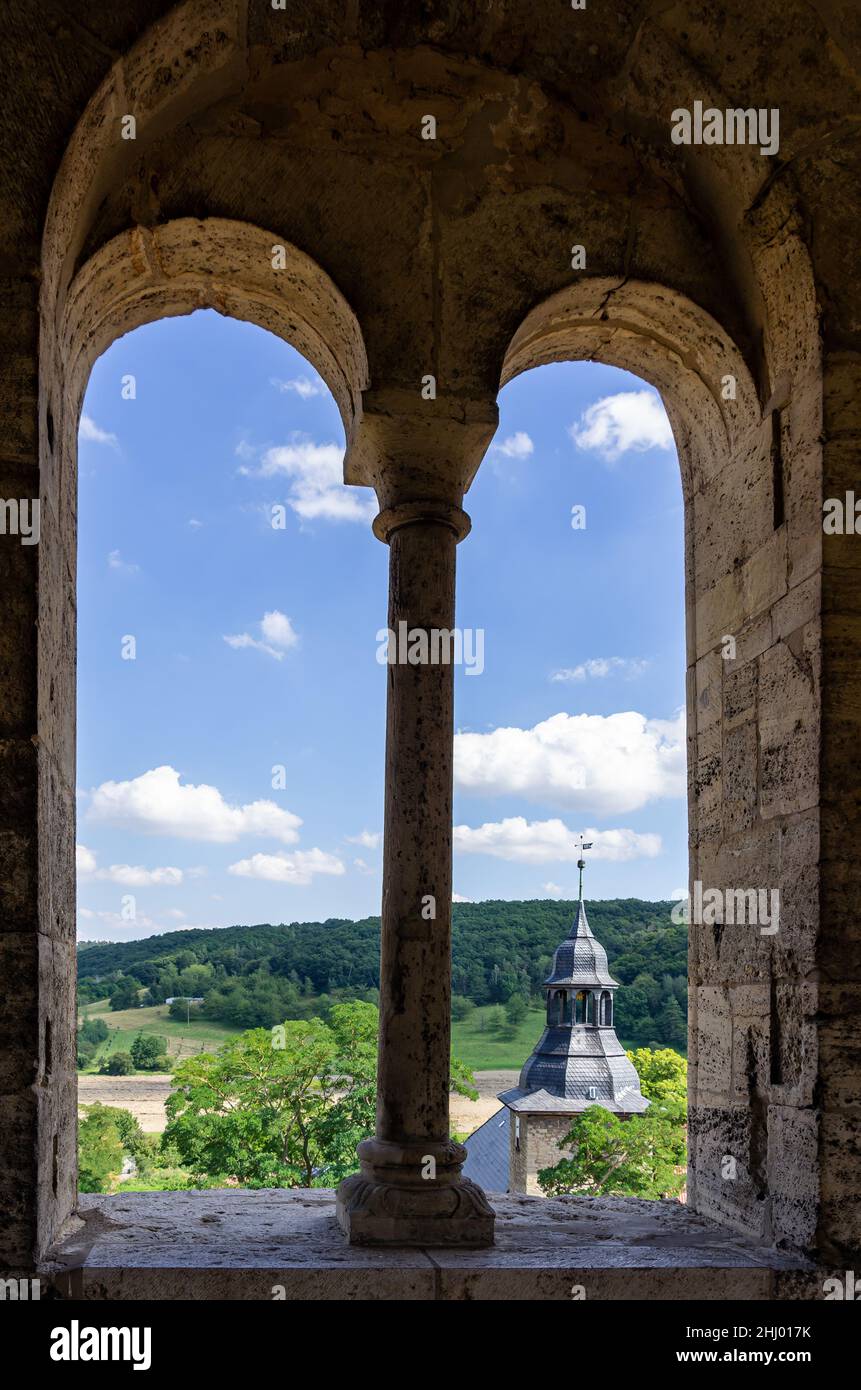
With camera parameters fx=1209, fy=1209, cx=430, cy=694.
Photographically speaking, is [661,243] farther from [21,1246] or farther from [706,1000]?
[21,1246]

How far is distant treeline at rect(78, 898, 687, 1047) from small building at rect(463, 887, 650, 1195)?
9141mm

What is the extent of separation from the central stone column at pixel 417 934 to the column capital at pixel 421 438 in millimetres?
45

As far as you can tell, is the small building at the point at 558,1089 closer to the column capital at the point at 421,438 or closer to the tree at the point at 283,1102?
the tree at the point at 283,1102

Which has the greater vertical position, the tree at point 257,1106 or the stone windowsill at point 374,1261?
the stone windowsill at point 374,1261

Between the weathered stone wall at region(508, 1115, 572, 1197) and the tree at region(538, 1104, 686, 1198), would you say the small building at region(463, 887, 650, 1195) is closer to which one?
the weathered stone wall at region(508, 1115, 572, 1197)

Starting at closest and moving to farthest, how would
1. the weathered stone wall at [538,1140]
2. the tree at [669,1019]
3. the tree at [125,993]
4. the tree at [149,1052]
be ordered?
the tree at [125,993]
the tree at [669,1019]
the tree at [149,1052]
the weathered stone wall at [538,1140]

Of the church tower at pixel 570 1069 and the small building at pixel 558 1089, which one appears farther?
the small building at pixel 558 1089

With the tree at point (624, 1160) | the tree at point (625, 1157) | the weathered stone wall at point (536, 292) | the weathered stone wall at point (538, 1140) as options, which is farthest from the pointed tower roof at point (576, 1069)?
the weathered stone wall at point (536, 292)

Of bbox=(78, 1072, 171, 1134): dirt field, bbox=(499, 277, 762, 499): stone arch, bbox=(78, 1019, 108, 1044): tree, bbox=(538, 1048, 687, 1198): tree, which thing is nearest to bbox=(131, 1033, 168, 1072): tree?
bbox=(78, 1019, 108, 1044): tree

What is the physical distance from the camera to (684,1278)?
276 cm

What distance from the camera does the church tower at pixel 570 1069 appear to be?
19719mm

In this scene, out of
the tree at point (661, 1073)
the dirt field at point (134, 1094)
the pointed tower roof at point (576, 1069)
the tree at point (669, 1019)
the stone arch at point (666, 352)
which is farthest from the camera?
the pointed tower roof at point (576, 1069)
